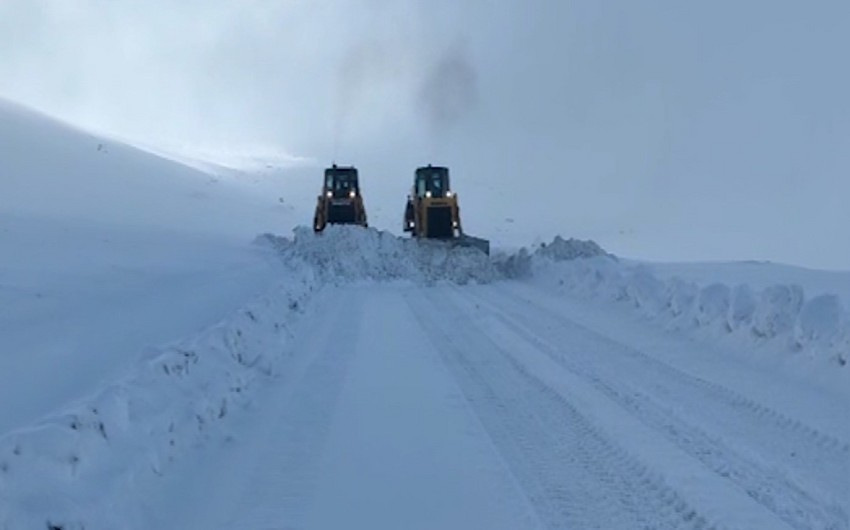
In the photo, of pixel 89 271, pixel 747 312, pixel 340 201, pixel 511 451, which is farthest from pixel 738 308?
pixel 340 201

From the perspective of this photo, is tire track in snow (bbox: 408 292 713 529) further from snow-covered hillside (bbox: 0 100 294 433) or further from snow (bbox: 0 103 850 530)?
snow-covered hillside (bbox: 0 100 294 433)

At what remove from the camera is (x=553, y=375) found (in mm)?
9383

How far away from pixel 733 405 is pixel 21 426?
5726mm

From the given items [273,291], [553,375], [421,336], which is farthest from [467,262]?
[553,375]

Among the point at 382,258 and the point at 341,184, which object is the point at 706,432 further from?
the point at 341,184

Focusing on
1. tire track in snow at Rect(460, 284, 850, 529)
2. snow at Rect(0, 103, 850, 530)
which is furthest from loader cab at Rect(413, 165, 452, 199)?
tire track in snow at Rect(460, 284, 850, 529)

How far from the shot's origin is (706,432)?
7023 mm

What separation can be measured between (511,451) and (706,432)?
1.64 meters

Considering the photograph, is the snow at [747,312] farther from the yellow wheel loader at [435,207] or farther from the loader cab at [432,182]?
the loader cab at [432,182]

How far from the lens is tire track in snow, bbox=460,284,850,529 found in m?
5.29

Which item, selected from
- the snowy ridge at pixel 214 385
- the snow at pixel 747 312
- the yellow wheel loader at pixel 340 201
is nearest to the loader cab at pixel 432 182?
the yellow wheel loader at pixel 340 201

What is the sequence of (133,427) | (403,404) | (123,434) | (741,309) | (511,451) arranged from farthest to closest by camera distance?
(741,309) < (403,404) < (511,451) < (133,427) < (123,434)

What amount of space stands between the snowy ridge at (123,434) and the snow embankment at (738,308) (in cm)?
568

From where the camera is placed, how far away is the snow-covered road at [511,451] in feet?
17.1
